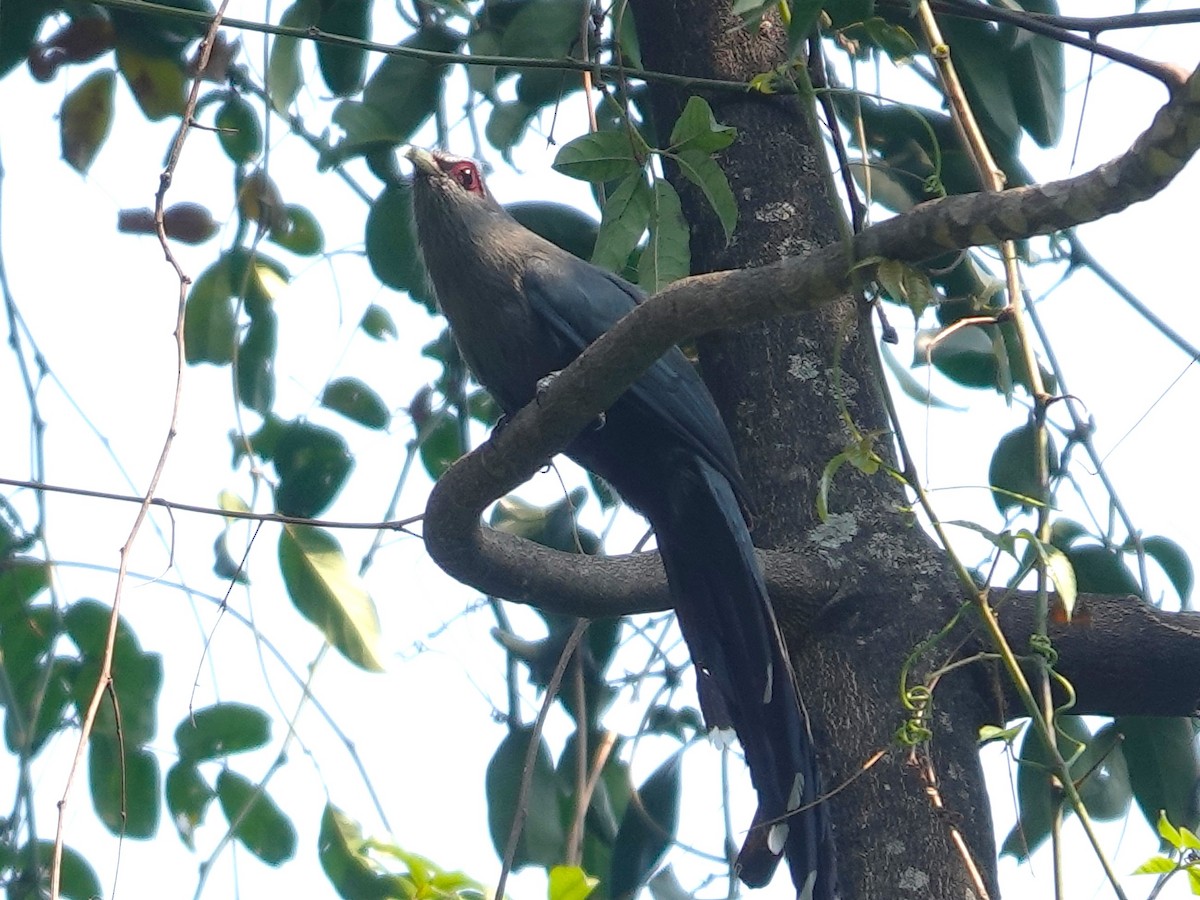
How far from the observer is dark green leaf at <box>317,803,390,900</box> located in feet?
8.07

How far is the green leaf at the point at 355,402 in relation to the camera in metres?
3.21

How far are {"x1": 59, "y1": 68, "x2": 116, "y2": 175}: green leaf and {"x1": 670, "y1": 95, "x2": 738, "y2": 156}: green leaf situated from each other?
1324mm

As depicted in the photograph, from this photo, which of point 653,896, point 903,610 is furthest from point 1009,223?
point 653,896

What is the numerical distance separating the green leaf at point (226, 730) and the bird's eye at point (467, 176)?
146cm

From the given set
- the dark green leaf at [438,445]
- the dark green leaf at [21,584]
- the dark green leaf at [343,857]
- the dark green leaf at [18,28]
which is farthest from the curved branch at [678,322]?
the dark green leaf at [18,28]

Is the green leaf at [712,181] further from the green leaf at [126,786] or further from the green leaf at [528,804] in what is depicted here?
the green leaf at [126,786]

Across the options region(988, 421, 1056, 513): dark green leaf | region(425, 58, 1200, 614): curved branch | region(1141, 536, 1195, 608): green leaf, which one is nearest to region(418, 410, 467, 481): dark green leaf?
region(425, 58, 1200, 614): curved branch

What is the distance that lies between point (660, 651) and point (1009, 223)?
1738 millimetres

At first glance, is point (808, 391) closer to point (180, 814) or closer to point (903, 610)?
point (903, 610)

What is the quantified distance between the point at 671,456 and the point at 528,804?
78cm

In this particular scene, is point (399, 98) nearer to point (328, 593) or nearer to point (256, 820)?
point (328, 593)

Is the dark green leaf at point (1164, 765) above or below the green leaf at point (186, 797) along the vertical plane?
below

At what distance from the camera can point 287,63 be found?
9.73 ft

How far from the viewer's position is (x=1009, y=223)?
5.40ft
